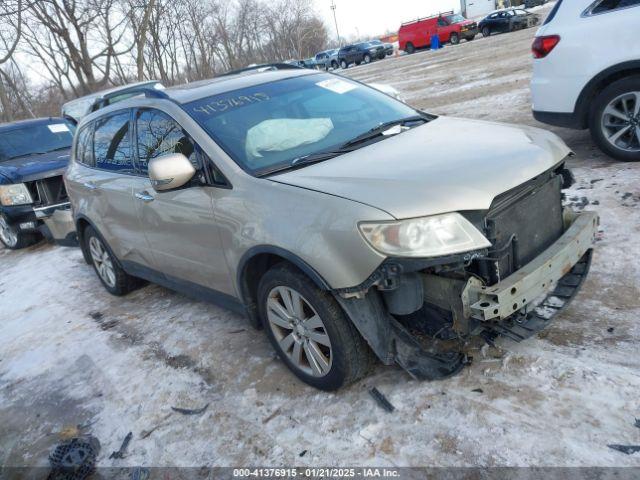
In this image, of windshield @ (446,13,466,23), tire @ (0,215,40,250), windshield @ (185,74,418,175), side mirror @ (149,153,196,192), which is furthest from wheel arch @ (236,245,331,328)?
windshield @ (446,13,466,23)

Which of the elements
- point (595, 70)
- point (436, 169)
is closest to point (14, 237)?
point (436, 169)

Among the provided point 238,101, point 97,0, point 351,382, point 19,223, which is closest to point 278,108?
point 238,101

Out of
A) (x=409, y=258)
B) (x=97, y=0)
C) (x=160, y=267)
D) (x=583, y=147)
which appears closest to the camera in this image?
(x=409, y=258)

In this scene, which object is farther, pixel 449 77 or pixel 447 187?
pixel 449 77

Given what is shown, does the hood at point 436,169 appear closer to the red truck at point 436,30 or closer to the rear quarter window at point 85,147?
the rear quarter window at point 85,147

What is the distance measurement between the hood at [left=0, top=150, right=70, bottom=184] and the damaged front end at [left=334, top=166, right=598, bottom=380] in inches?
261

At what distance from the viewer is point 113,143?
452cm

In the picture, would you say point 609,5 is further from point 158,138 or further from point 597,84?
Result: point 158,138

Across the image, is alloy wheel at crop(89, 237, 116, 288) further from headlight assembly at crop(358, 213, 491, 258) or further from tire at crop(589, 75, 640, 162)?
tire at crop(589, 75, 640, 162)

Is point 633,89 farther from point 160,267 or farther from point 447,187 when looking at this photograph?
point 160,267

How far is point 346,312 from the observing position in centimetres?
272

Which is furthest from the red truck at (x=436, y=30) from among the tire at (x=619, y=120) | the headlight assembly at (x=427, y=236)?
the headlight assembly at (x=427, y=236)

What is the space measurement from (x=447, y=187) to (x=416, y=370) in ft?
3.31

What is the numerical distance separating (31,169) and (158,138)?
4996 millimetres
